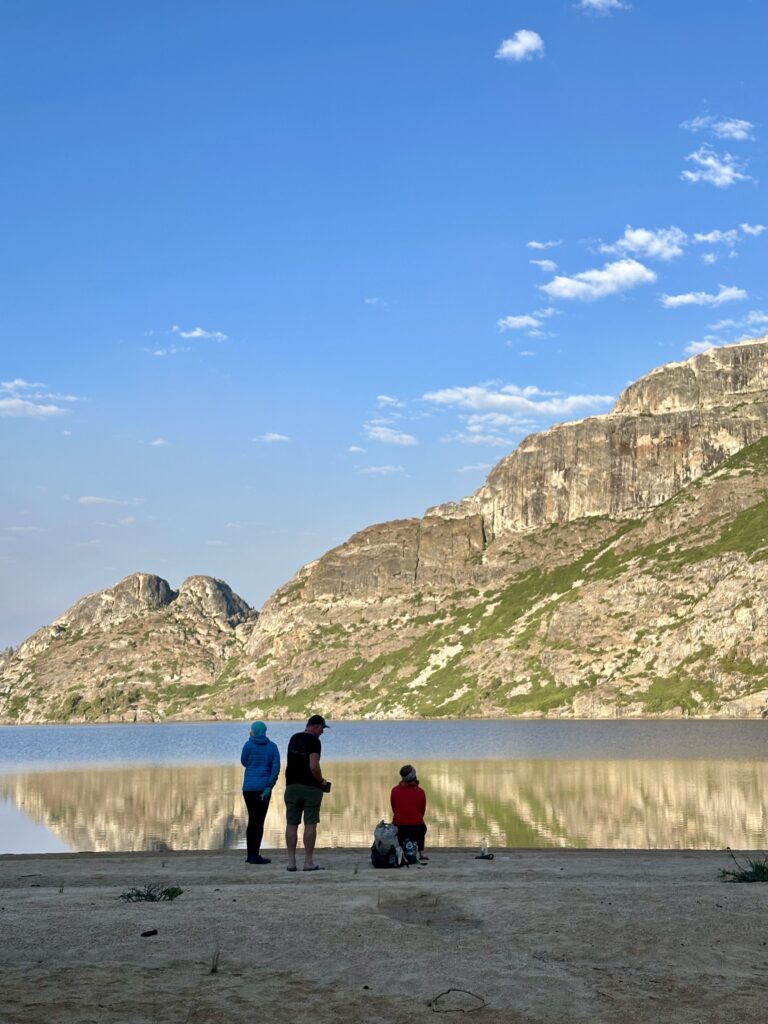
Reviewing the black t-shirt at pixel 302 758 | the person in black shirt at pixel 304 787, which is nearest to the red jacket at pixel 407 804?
the person in black shirt at pixel 304 787

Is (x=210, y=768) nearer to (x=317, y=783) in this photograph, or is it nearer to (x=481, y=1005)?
(x=317, y=783)

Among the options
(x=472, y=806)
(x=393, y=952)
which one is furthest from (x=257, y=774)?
(x=472, y=806)

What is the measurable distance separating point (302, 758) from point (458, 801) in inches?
1086

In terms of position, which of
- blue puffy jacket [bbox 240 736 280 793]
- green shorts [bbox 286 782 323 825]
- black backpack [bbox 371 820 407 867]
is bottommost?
black backpack [bbox 371 820 407 867]

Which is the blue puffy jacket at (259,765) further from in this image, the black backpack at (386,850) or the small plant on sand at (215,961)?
the small plant on sand at (215,961)

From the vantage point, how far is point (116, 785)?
219 feet

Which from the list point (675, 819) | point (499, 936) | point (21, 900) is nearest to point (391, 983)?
point (499, 936)

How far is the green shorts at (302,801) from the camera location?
881 inches

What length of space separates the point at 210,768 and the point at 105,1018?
77.2 meters

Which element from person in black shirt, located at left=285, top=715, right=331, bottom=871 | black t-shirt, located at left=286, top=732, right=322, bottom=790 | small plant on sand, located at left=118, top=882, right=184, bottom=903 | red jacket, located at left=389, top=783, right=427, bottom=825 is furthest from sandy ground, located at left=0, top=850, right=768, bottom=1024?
red jacket, located at left=389, top=783, right=427, bottom=825

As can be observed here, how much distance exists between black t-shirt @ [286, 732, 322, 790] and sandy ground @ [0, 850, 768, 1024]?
301 cm

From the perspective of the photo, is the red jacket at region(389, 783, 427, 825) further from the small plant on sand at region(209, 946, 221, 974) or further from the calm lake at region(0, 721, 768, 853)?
the small plant on sand at region(209, 946, 221, 974)

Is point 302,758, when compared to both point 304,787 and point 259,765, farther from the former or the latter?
point 259,765

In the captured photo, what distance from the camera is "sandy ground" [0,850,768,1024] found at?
10.6 m
